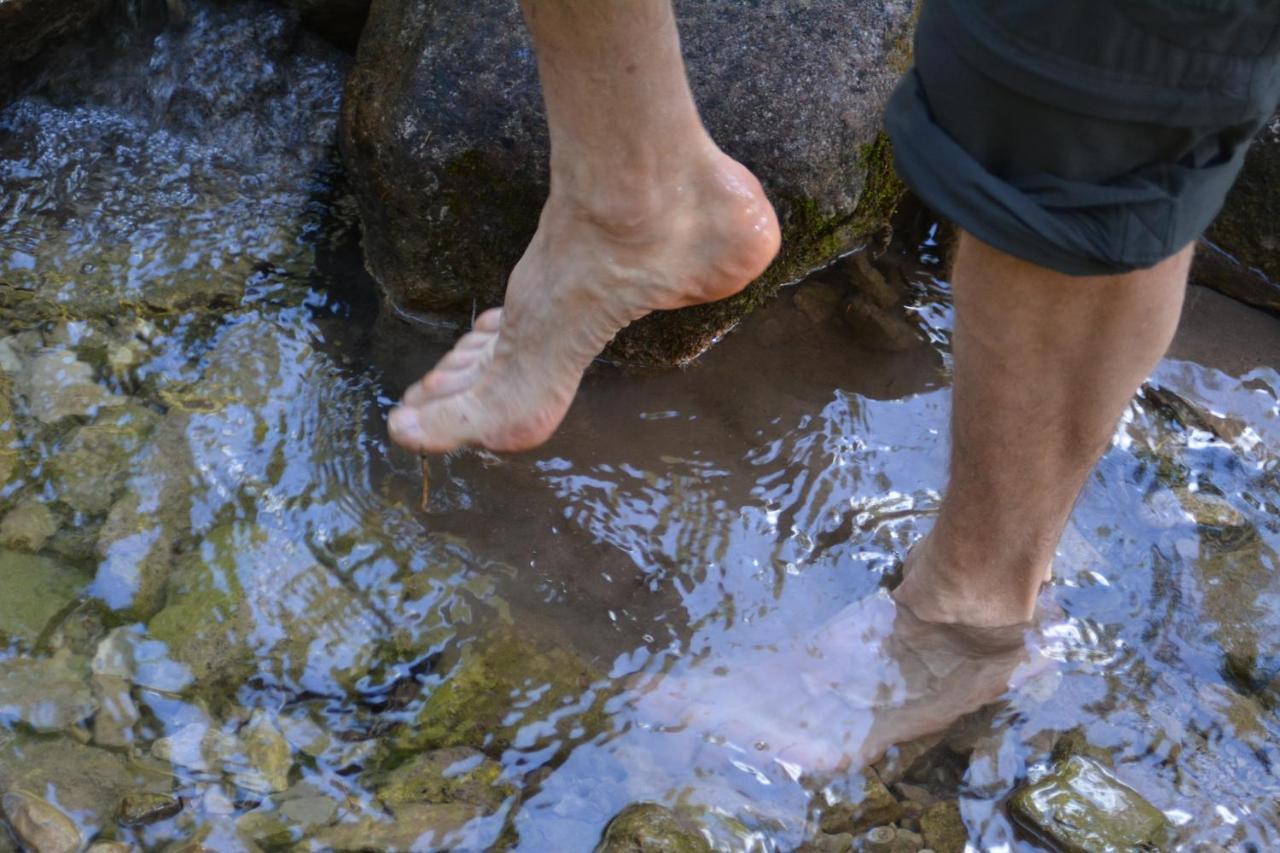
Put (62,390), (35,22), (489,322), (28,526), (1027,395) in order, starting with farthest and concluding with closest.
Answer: (35,22)
(62,390)
(489,322)
(28,526)
(1027,395)

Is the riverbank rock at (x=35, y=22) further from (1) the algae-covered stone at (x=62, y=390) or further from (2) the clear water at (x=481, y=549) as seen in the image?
(1) the algae-covered stone at (x=62, y=390)

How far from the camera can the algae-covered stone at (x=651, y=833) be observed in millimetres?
1749

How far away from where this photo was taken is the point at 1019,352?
1.57 m

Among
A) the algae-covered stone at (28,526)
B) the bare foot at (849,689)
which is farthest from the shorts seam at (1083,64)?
the algae-covered stone at (28,526)

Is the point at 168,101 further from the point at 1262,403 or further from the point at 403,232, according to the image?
the point at 1262,403

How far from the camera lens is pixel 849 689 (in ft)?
6.72

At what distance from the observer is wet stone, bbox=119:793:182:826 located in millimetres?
1738

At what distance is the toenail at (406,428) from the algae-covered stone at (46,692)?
66 centimetres

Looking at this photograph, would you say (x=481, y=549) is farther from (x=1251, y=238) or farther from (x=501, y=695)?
(x=1251, y=238)

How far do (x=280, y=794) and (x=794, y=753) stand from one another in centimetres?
85

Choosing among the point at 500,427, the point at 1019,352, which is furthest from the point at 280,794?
the point at 1019,352

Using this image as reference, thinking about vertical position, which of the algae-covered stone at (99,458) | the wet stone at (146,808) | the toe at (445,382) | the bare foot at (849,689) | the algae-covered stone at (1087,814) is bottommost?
the algae-covered stone at (1087,814)

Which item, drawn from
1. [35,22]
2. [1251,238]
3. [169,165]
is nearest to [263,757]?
[169,165]

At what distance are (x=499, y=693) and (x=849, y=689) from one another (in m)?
0.62
